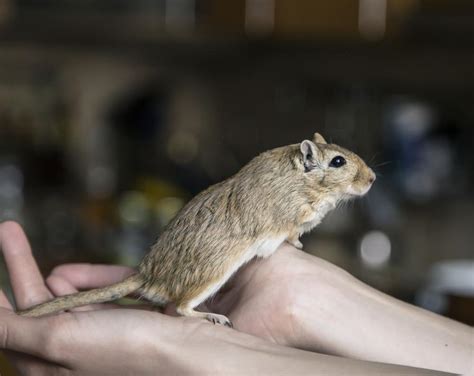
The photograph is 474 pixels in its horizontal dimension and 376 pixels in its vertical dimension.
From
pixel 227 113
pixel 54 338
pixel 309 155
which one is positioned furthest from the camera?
pixel 227 113

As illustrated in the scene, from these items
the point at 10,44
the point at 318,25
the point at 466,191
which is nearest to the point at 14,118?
the point at 10,44

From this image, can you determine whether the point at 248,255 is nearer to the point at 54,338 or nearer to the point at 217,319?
the point at 217,319

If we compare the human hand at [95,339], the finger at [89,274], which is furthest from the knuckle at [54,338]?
the finger at [89,274]

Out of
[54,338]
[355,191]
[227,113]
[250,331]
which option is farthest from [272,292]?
[227,113]

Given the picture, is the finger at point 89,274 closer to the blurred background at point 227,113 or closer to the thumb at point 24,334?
the thumb at point 24,334

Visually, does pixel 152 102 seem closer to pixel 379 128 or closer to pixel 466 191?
pixel 379 128

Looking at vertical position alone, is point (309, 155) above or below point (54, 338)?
above
